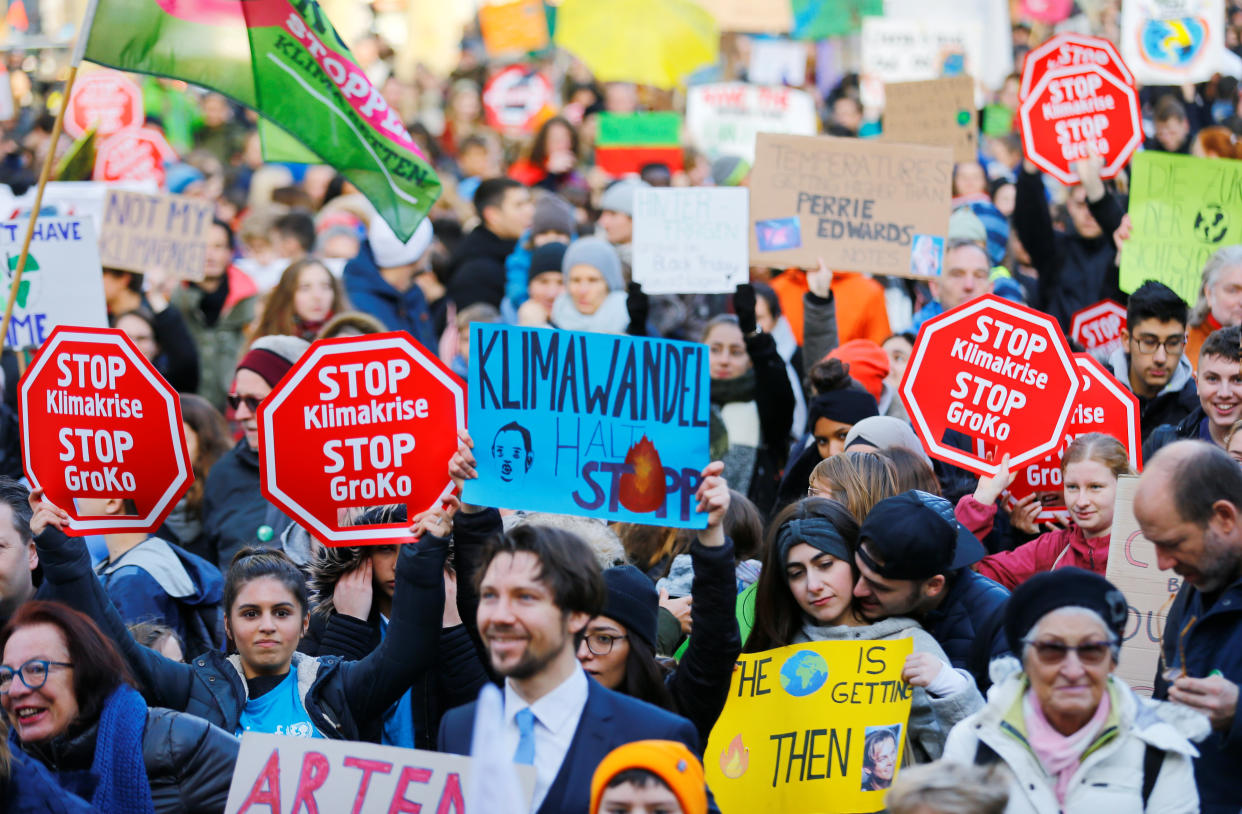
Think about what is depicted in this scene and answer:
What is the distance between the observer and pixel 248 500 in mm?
6633

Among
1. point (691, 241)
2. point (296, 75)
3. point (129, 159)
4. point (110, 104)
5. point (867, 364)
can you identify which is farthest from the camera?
point (110, 104)

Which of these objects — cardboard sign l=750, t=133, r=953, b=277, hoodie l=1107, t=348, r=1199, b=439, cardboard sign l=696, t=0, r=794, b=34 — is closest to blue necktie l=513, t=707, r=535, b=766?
hoodie l=1107, t=348, r=1199, b=439

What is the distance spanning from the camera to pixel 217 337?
10.5 m

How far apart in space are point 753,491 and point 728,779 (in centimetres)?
319

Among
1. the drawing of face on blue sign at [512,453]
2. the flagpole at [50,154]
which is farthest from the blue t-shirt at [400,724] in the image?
the flagpole at [50,154]

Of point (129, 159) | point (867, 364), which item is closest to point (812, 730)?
point (867, 364)

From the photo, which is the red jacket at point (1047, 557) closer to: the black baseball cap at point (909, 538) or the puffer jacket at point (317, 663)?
the black baseball cap at point (909, 538)

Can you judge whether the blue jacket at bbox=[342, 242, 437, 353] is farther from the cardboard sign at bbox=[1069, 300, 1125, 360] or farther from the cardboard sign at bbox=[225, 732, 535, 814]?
the cardboard sign at bbox=[225, 732, 535, 814]

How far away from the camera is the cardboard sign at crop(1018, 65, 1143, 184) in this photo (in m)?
8.73

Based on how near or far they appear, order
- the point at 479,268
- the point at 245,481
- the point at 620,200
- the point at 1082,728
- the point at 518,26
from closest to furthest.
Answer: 1. the point at 1082,728
2. the point at 245,481
3. the point at 620,200
4. the point at 479,268
5. the point at 518,26

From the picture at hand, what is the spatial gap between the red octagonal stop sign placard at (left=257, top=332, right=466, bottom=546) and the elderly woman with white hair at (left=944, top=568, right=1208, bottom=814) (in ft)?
6.78

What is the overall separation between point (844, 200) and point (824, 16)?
1009 centimetres

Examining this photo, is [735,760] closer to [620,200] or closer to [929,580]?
[929,580]

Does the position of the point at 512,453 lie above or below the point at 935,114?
below
